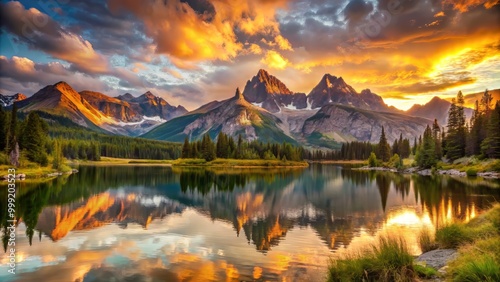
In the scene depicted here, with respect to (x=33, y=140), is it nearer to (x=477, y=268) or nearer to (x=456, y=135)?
(x=477, y=268)

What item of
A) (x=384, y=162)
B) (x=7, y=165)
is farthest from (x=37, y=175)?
(x=384, y=162)

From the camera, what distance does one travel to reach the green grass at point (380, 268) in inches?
637

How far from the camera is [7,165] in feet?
295

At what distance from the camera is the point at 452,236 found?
23.1 metres

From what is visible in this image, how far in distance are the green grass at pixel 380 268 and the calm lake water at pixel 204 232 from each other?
361 cm

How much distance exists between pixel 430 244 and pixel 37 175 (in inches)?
3975

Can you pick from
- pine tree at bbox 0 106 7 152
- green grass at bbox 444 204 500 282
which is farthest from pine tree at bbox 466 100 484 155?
pine tree at bbox 0 106 7 152

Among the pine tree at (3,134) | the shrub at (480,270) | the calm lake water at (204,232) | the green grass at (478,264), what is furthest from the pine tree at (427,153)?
the pine tree at (3,134)

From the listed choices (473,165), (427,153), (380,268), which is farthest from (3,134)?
(427,153)

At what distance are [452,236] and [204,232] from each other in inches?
832

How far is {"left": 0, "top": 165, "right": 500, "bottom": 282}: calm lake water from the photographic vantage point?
71.1 feet

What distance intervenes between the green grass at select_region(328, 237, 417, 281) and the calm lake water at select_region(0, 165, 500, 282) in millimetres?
3606

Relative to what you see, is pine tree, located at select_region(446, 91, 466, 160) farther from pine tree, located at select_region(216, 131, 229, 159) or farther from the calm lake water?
pine tree, located at select_region(216, 131, 229, 159)

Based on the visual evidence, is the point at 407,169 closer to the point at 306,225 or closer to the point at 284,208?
the point at 284,208
